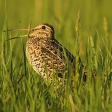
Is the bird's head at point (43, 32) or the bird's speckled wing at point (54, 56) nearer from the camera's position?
the bird's speckled wing at point (54, 56)

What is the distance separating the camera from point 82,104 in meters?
4.40

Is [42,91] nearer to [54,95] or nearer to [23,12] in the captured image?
[54,95]

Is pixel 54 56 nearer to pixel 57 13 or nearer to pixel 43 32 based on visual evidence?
pixel 43 32

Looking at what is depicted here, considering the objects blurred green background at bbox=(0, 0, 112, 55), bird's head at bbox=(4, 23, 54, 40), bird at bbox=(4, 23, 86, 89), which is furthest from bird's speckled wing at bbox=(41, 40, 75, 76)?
blurred green background at bbox=(0, 0, 112, 55)

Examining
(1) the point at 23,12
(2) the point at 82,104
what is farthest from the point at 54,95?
(1) the point at 23,12

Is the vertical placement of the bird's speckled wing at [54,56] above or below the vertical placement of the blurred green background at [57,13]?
below

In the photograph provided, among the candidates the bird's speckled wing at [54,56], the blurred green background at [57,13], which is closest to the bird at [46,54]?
the bird's speckled wing at [54,56]

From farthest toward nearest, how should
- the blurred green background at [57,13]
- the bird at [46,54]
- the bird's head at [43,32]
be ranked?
the blurred green background at [57,13]
the bird's head at [43,32]
the bird at [46,54]

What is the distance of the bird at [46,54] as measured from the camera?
5.69m

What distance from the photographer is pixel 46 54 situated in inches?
236

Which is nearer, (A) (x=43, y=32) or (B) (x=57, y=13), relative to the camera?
(A) (x=43, y=32)

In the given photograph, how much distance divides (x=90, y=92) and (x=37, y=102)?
445 millimetres

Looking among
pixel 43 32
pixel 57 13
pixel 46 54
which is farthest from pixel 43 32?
pixel 57 13

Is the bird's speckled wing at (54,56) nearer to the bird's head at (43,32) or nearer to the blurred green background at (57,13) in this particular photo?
the bird's head at (43,32)
